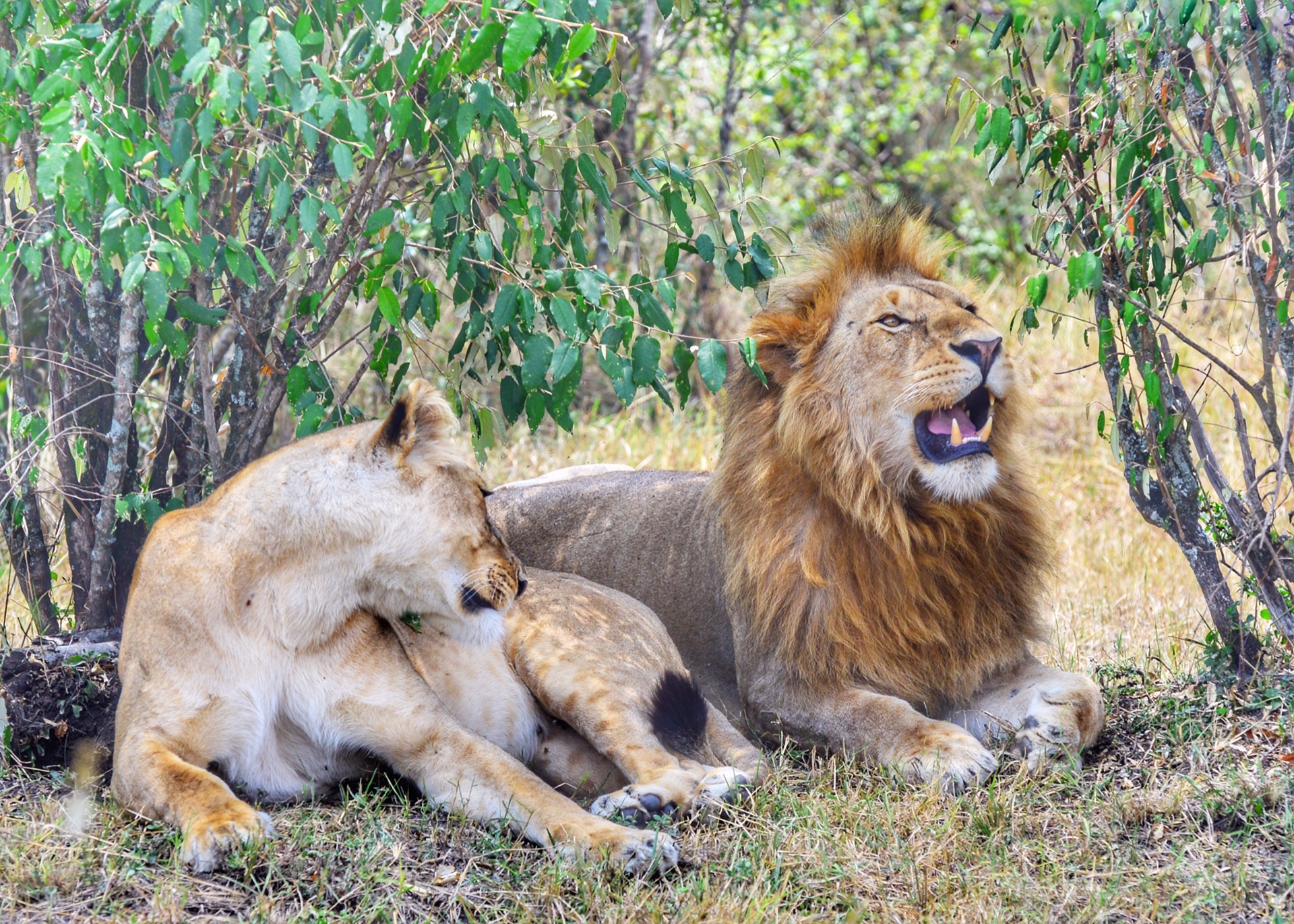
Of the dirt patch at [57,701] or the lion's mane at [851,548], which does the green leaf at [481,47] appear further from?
the dirt patch at [57,701]

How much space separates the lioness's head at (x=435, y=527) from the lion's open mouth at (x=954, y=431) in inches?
45.3

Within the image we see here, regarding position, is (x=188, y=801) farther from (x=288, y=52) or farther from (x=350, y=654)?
(x=288, y=52)

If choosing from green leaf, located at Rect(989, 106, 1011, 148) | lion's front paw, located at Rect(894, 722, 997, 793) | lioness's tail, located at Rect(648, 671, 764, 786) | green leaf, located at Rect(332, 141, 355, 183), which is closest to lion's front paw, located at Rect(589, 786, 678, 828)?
lioness's tail, located at Rect(648, 671, 764, 786)

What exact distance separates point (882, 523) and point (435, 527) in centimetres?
121

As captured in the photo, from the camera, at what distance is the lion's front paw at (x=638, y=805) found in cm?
305

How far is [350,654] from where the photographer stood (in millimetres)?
3260

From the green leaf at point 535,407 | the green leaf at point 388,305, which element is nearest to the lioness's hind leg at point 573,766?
the green leaf at point 535,407

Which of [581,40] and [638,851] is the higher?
[581,40]

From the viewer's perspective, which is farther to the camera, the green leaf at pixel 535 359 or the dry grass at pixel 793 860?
the green leaf at pixel 535 359

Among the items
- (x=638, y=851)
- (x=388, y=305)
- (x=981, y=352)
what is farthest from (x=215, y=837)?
(x=981, y=352)

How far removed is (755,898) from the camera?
8.83 feet

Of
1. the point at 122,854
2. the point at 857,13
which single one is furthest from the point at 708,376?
the point at 857,13

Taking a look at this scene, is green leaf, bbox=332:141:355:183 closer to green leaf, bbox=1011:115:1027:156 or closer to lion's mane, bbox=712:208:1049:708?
lion's mane, bbox=712:208:1049:708

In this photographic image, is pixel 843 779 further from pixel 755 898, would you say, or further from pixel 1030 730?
pixel 755 898
